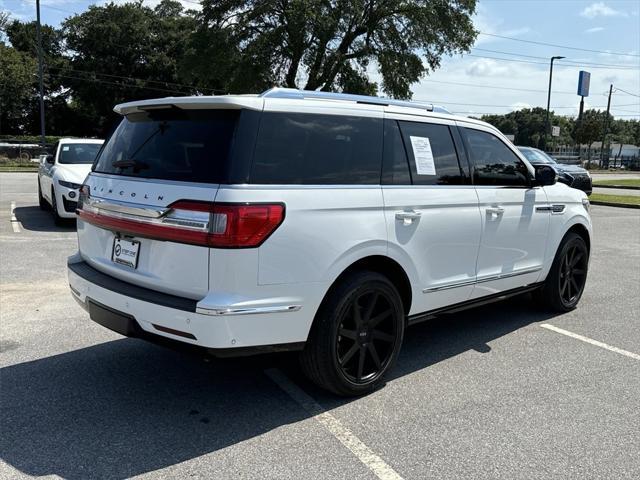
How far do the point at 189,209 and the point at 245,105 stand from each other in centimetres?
66

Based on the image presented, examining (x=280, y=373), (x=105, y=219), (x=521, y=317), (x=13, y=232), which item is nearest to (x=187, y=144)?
(x=105, y=219)

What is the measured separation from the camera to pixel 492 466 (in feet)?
9.87

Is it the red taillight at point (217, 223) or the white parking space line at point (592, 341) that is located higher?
the red taillight at point (217, 223)

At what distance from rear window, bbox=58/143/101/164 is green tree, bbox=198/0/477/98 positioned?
66.6 feet

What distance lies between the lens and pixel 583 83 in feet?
162

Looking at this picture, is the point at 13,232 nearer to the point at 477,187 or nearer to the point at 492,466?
the point at 477,187

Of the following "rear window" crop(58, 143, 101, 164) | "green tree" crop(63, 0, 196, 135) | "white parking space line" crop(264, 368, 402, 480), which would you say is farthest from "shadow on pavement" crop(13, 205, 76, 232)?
"green tree" crop(63, 0, 196, 135)

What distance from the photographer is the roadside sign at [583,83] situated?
4875 cm

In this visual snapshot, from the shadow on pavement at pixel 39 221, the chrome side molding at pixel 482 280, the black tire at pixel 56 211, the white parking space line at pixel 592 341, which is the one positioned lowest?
the shadow on pavement at pixel 39 221

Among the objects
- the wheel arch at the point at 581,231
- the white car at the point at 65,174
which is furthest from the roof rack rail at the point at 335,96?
the white car at the point at 65,174

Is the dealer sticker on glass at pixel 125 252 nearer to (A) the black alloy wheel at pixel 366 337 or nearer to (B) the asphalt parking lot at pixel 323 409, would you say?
(B) the asphalt parking lot at pixel 323 409

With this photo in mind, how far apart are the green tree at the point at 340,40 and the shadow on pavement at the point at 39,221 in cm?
2060

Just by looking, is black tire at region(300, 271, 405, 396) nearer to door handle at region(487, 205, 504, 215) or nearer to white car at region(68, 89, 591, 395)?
white car at region(68, 89, 591, 395)

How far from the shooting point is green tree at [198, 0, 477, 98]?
3088 cm
